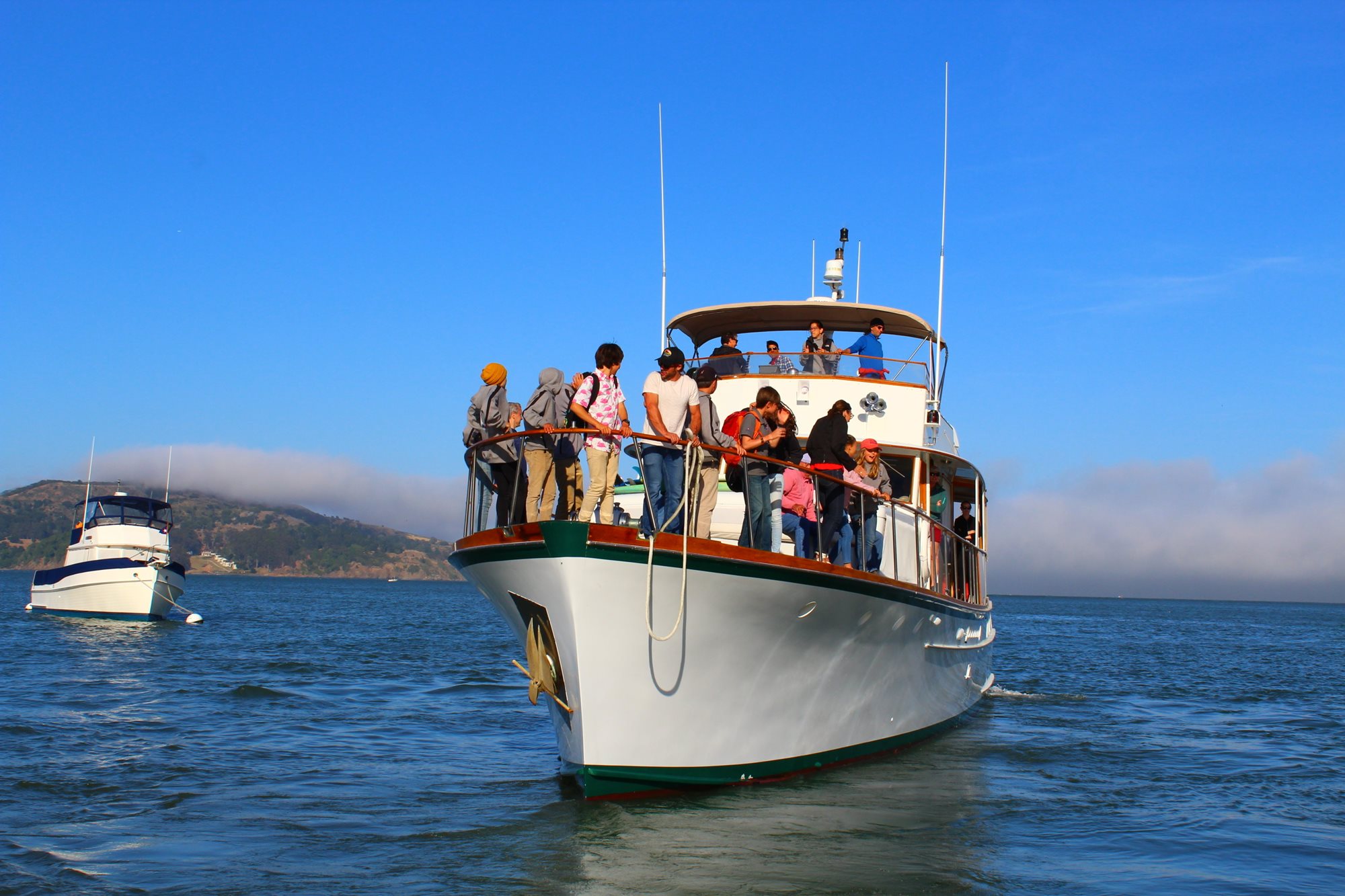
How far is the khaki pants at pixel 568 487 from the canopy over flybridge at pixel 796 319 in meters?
5.65

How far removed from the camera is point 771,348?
13.3 meters

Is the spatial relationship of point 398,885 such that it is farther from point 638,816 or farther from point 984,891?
point 984,891

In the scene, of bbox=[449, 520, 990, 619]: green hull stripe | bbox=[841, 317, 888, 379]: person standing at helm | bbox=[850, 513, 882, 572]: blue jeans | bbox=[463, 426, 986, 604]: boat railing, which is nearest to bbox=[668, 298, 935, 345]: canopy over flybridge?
bbox=[841, 317, 888, 379]: person standing at helm

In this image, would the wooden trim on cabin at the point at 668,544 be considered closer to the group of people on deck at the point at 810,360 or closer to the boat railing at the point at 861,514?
the boat railing at the point at 861,514

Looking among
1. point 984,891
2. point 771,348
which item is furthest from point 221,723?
point 984,891

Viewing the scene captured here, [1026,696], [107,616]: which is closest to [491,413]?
[1026,696]

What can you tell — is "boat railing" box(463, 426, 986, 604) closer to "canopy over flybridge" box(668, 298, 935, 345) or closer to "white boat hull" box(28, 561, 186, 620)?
"canopy over flybridge" box(668, 298, 935, 345)

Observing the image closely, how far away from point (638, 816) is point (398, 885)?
6.74 ft

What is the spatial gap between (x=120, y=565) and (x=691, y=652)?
110ft

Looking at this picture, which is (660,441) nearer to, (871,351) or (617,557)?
(617,557)

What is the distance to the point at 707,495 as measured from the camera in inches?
341

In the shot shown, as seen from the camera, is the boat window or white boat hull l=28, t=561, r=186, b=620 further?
the boat window

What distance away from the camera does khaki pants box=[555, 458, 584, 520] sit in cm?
862

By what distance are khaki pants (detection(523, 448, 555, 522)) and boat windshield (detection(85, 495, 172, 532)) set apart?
31593 mm
